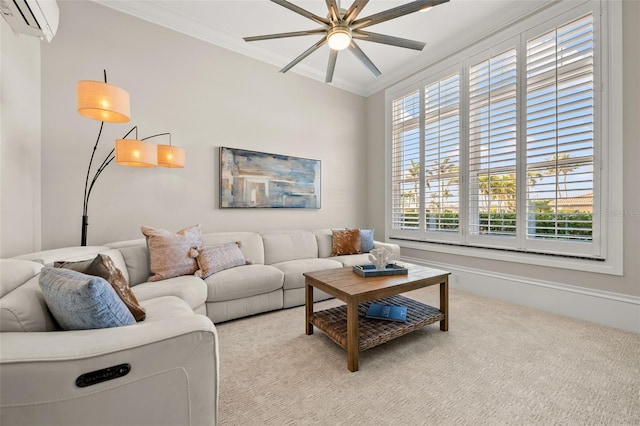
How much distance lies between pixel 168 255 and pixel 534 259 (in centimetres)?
369

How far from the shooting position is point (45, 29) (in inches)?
84.7

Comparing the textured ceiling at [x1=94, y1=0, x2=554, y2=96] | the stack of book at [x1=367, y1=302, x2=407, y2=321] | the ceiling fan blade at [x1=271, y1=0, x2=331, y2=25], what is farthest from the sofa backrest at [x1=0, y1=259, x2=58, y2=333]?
the textured ceiling at [x1=94, y1=0, x2=554, y2=96]

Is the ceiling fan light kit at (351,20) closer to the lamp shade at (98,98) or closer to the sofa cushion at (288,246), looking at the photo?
the lamp shade at (98,98)

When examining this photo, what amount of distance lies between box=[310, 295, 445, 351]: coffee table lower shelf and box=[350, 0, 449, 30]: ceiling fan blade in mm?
2172

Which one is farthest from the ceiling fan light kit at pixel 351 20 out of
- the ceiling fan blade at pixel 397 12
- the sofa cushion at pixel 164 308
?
the sofa cushion at pixel 164 308

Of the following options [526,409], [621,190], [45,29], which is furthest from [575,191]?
[45,29]

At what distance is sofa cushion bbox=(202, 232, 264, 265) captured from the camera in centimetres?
301

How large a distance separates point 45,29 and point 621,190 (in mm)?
5010

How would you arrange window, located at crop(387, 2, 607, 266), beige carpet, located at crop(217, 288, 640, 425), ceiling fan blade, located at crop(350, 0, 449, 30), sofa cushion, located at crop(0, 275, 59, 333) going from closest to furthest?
1. sofa cushion, located at crop(0, 275, 59, 333)
2. beige carpet, located at crop(217, 288, 640, 425)
3. ceiling fan blade, located at crop(350, 0, 449, 30)
4. window, located at crop(387, 2, 607, 266)

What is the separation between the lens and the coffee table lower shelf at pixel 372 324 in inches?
72.9

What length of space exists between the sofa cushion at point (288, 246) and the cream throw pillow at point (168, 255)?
3.22ft

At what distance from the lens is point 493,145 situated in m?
3.13

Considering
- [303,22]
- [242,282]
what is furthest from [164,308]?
[303,22]

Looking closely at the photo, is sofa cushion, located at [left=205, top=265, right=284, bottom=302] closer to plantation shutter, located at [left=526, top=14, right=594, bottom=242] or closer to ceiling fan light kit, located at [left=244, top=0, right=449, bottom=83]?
ceiling fan light kit, located at [left=244, top=0, right=449, bottom=83]
